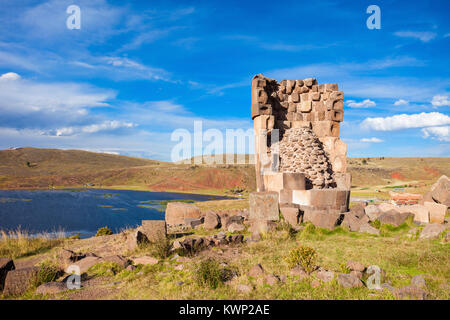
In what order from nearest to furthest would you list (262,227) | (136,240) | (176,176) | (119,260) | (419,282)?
(419,282) → (119,260) → (136,240) → (262,227) → (176,176)

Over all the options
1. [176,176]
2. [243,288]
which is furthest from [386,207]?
[176,176]

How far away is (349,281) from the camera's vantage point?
14.6ft

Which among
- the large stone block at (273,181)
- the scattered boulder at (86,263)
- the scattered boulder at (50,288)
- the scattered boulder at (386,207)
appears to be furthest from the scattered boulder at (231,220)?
the scattered boulder at (50,288)

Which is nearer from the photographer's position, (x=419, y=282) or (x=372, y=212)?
(x=419, y=282)

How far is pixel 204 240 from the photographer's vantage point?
7473 millimetres

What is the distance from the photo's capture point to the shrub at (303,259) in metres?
5.19

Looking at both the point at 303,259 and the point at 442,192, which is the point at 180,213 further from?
the point at 442,192

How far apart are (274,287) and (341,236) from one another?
14.4 ft

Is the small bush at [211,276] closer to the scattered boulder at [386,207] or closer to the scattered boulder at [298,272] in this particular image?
the scattered boulder at [298,272]

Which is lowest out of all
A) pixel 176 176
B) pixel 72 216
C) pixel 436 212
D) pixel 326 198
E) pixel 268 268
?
pixel 72 216

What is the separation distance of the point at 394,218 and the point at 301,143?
4.01 m

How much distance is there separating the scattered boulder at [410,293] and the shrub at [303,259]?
57.0 inches
